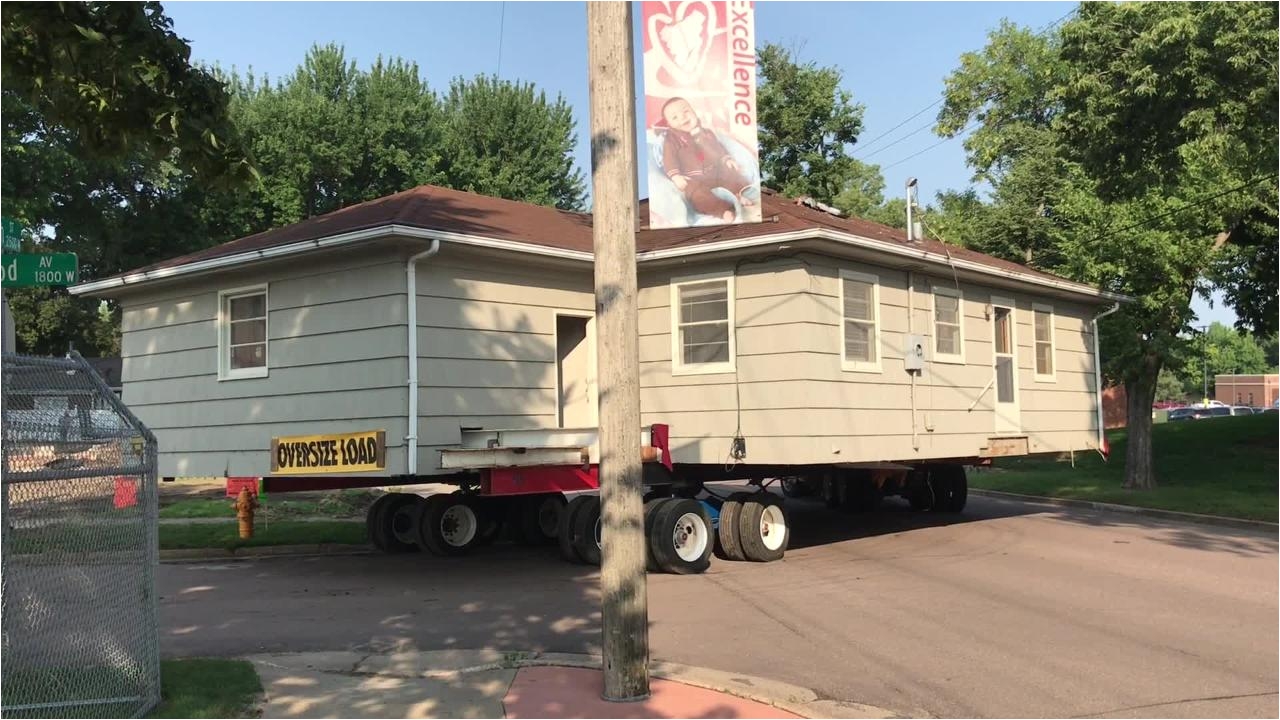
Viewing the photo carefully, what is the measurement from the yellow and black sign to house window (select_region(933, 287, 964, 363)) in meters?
7.92

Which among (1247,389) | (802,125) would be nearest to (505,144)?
(802,125)

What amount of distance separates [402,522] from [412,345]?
3.97m

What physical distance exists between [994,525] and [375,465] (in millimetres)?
11026

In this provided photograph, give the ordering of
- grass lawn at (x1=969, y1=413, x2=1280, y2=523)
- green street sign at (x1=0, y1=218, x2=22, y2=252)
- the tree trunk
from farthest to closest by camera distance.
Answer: the tree trunk, grass lawn at (x1=969, y1=413, x2=1280, y2=523), green street sign at (x1=0, y1=218, x2=22, y2=252)

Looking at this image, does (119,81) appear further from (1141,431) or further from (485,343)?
(1141,431)

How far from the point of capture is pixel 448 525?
48.5ft

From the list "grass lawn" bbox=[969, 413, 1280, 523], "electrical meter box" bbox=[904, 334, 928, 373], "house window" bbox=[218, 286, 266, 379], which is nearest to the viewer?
"house window" bbox=[218, 286, 266, 379]

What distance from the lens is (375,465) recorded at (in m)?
12.0

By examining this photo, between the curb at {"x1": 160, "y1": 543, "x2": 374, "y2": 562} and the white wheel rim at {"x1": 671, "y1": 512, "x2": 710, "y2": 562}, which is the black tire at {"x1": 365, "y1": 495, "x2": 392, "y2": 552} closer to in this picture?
the curb at {"x1": 160, "y1": 543, "x2": 374, "y2": 562}

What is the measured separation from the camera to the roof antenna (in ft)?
51.6

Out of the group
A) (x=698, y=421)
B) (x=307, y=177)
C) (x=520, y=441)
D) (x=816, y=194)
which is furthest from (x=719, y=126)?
(x=816, y=194)

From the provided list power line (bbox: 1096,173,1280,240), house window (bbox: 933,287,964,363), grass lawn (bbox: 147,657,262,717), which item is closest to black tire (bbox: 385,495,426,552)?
grass lawn (bbox: 147,657,262,717)

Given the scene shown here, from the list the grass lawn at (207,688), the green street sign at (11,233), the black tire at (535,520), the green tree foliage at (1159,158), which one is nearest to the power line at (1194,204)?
the green tree foliage at (1159,158)

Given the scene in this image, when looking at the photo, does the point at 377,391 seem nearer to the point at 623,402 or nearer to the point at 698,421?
the point at 698,421
